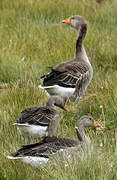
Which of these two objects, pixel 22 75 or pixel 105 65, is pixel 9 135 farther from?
pixel 105 65

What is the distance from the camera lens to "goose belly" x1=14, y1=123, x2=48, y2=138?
567 cm

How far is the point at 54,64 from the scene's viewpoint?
9.12 metres

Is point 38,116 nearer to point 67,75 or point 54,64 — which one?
point 67,75

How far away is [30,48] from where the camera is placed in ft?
32.9

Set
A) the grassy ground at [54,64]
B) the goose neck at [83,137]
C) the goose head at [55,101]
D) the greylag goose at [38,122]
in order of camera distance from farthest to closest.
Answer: the goose head at [55,101]
the greylag goose at [38,122]
the goose neck at [83,137]
the grassy ground at [54,64]

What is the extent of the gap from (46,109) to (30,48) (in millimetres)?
4218

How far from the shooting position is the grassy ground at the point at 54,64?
16.0ft

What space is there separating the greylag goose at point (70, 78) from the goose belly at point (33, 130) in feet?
4.60

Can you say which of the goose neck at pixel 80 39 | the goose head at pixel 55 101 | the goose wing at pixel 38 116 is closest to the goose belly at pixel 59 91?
the goose head at pixel 55 101

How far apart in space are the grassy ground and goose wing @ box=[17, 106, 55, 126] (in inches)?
10.0

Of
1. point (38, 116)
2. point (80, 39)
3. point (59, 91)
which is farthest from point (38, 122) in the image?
point (80, 39)

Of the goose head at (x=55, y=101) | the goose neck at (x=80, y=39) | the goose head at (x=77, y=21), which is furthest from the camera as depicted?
the goose head at (x=77, y=21)

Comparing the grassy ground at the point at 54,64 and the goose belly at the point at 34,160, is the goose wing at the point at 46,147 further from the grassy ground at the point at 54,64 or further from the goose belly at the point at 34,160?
the grassy ground at the point at 54,64

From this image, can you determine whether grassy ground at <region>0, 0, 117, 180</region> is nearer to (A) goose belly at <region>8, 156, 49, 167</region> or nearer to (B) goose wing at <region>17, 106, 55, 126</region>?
(A) goose belly at <region>8, 156, 49, 167</region>
